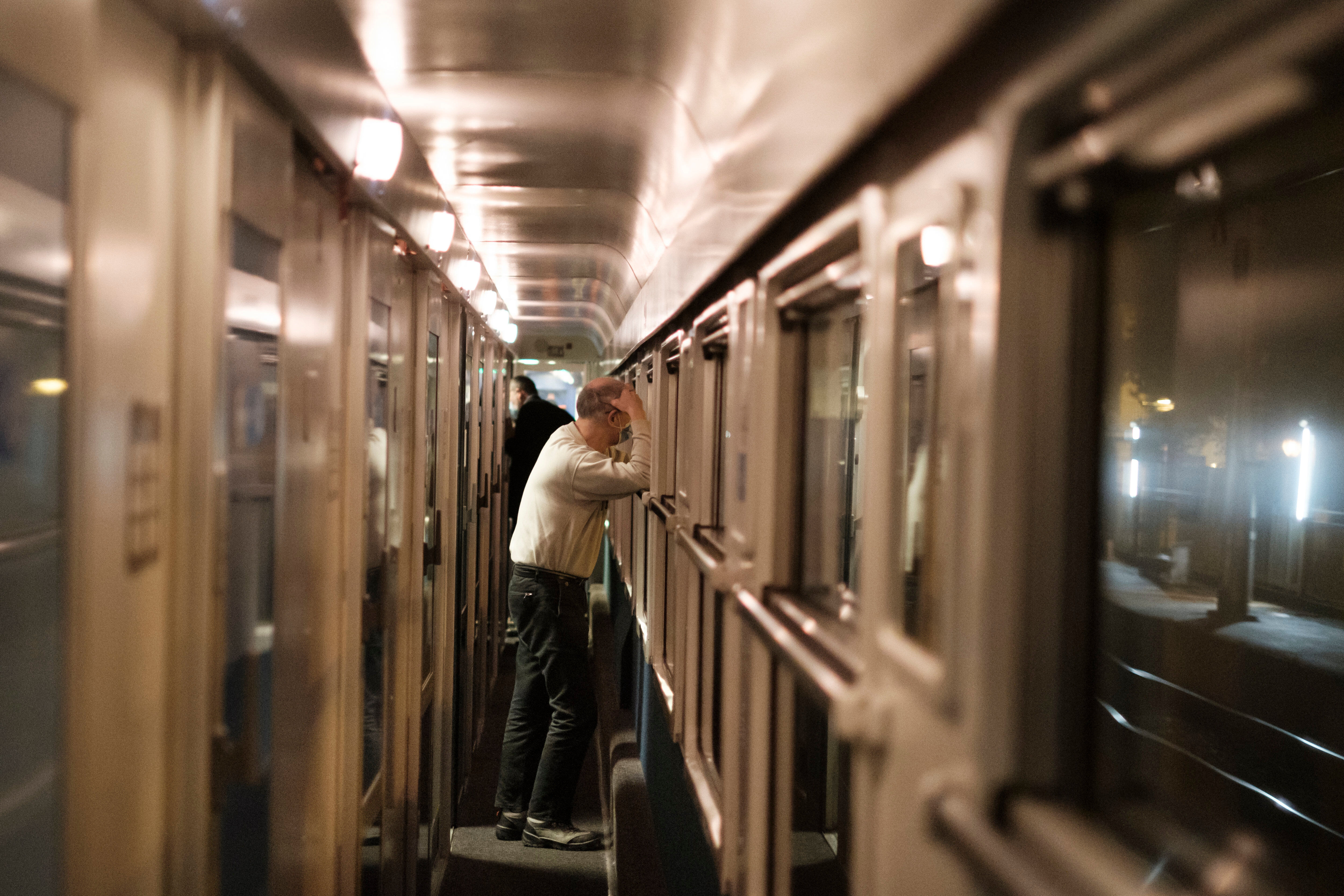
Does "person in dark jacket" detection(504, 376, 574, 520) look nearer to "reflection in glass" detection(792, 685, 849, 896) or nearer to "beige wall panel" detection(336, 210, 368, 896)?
"reflection in glass" detection(792, 685, 849, 896)

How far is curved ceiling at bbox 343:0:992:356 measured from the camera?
1.34 m

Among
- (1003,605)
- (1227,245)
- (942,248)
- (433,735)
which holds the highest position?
(1227,245)

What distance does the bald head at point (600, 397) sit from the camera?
441 centimetres

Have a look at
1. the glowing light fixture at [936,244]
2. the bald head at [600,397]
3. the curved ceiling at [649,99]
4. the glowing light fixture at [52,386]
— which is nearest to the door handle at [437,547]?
the bald head at [600,397]

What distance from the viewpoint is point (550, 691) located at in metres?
4.35

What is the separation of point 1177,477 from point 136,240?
10.9 m

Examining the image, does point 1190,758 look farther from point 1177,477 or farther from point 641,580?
point 1177,477

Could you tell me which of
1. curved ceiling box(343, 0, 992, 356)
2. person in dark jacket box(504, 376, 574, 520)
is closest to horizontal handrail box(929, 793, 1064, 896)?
curved ceiling box(343, 0, 992, 356)

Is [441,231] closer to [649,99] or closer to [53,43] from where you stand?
[649,99]

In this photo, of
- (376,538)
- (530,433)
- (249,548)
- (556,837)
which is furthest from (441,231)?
(530,433)

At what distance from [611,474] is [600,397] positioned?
1.51 feet

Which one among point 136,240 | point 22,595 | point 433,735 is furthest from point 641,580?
point 136,240

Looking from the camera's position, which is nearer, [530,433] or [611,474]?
[611,474]

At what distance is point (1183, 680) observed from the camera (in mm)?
6730
